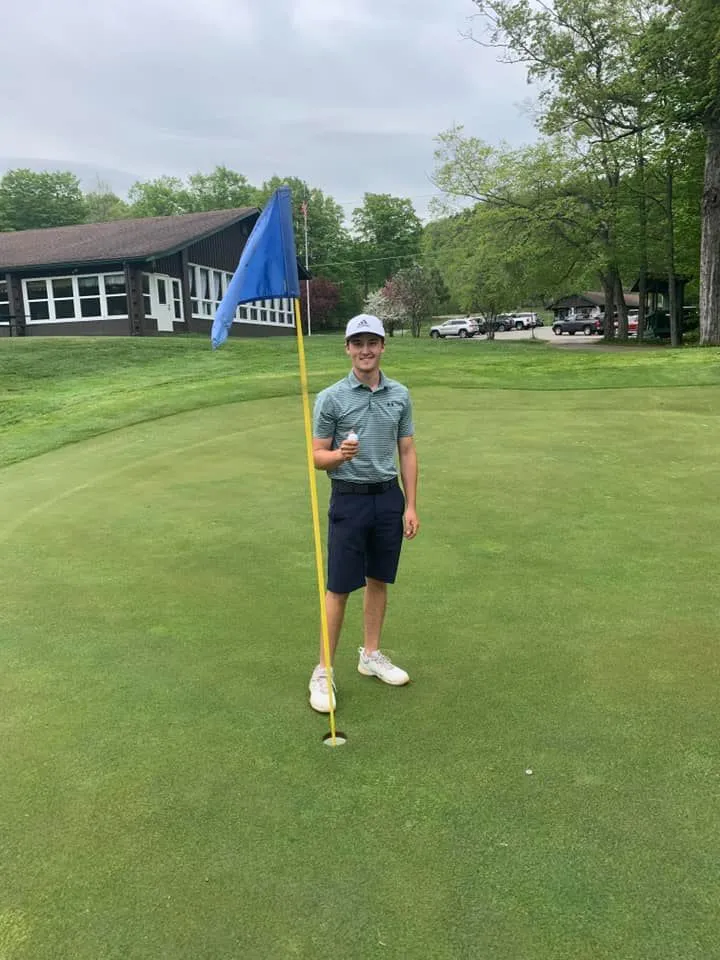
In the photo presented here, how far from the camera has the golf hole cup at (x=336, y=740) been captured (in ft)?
10.5

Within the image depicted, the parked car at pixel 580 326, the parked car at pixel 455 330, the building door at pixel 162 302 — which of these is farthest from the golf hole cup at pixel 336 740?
the parked car at pixel 455 330

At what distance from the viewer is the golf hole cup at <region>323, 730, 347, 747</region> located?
3197mm

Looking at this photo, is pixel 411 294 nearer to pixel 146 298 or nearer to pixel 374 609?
pixel 146 298

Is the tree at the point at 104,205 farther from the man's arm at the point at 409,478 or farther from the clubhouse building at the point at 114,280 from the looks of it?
the man's arm at the point at 409,478

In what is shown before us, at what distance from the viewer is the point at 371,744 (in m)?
3.21

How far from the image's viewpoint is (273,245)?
150 inches

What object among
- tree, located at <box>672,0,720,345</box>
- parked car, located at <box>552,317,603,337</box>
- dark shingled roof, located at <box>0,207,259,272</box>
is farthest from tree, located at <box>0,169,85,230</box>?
tree, located at <box>672,0,720,345</box>

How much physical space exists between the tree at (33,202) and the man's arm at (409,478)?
69.7 m

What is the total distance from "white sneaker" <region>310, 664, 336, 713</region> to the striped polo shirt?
3.18 feet

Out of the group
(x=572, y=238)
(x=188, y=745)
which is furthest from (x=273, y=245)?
(x=572, y=238)

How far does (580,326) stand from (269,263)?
5863 centimetres

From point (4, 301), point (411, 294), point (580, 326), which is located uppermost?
point (411, 294)

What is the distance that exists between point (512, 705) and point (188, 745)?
148 centimetres

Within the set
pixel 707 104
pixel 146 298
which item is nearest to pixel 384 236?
pixel 146 298
